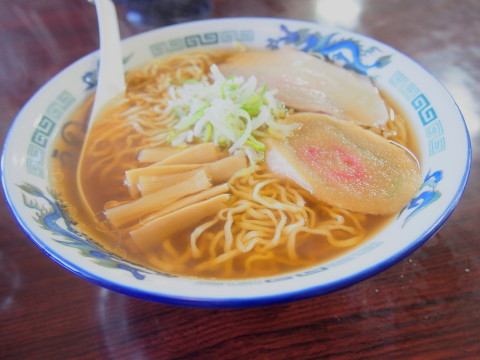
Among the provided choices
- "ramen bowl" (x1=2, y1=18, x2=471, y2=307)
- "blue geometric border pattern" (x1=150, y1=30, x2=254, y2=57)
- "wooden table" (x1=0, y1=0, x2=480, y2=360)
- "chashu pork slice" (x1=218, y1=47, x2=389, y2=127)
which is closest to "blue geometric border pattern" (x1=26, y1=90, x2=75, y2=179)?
"ramen bowl" (x1=2, y1=18, x2=471, y2=307)

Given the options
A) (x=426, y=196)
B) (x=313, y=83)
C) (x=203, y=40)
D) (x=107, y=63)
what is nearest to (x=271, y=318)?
(x=426, y=196)

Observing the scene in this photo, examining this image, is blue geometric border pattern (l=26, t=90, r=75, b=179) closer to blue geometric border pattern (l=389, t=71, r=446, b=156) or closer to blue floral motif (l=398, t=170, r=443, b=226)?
blue floral motif (l=398, t=170, r=443, b=226)

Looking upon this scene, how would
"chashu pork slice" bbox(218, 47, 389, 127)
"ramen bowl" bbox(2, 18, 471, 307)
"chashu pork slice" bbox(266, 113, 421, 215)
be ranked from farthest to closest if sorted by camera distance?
"chashu pork slice" bbox(218, 47, 389, 127)
"chashu pork slice" bbox(266, 113, 421, 215)
"ramen bowl" bbox(2, 18, 471, 307)

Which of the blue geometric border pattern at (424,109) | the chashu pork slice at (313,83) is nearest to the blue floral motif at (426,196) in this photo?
the blue geometric border pattern at (424,109)

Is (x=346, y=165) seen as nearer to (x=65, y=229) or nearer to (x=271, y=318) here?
(x=271, y=318)

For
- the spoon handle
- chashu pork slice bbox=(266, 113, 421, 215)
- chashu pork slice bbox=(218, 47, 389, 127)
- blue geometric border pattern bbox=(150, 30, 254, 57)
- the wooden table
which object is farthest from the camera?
blue geometric border pattern bbox=(150, 30, 254, 57)

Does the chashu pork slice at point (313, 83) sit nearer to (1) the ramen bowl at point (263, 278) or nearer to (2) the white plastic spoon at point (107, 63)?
(1) the ramen bowl at point (263, 278)

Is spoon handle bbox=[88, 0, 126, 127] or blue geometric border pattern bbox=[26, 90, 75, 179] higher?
spoon handle bbox=[88, 0, 126, 127]
